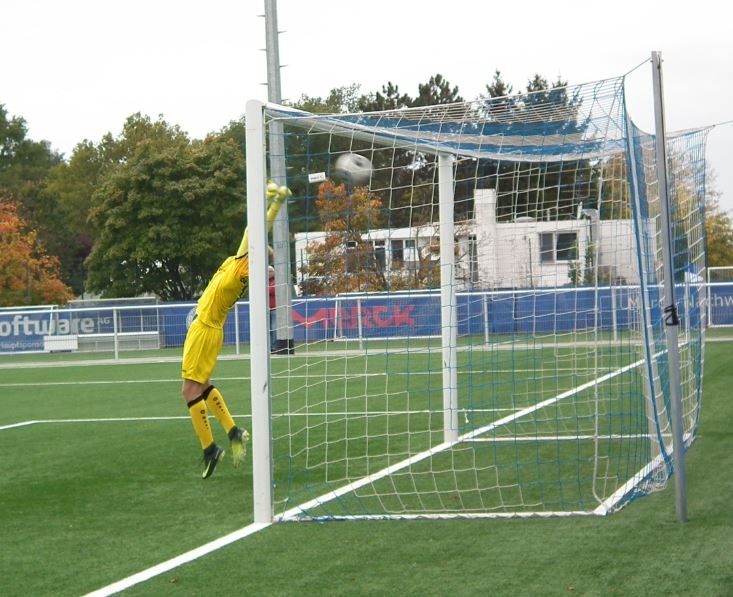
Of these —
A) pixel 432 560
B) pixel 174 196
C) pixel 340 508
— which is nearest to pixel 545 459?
pixel 340 508

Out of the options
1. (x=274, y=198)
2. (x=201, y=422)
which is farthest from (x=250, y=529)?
(x=201, y=422)

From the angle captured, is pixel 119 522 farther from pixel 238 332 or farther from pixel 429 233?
pixel 238 332

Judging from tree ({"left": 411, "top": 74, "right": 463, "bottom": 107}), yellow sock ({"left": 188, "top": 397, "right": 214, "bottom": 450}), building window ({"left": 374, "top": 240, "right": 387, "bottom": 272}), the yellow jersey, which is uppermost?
tree ({"left": 411, "top": 74, "right": 463, "bottom": 107})

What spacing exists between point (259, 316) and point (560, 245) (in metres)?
3.65

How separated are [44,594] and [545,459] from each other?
185 inches

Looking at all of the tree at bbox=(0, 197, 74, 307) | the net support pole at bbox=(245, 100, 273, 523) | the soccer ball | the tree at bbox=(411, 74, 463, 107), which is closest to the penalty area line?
the net support pole at bbox=(245, 100, 273, 523)

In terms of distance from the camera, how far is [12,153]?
79.6 meters

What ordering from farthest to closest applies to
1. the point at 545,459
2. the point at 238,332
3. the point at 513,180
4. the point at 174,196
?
the point at 174,196 < the point at 238,332 < the point at 513,180 < the point at 545,459

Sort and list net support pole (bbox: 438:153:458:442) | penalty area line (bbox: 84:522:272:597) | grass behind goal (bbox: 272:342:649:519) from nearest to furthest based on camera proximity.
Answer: penalty area line (bbox: 84:522:272:597)
grass behind goal (bbox: 272:342:649:519)
net support pole (bbox: 438:153:458:442)

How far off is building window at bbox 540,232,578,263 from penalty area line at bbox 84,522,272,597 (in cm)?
389

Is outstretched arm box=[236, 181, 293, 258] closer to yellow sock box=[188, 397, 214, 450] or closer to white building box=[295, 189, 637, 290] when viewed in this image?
white building box=[295, 189, 637, 290]

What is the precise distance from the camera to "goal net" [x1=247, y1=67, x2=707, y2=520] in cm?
729

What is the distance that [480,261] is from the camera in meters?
11.9

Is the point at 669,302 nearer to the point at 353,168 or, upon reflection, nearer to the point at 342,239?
the point at 353,168
